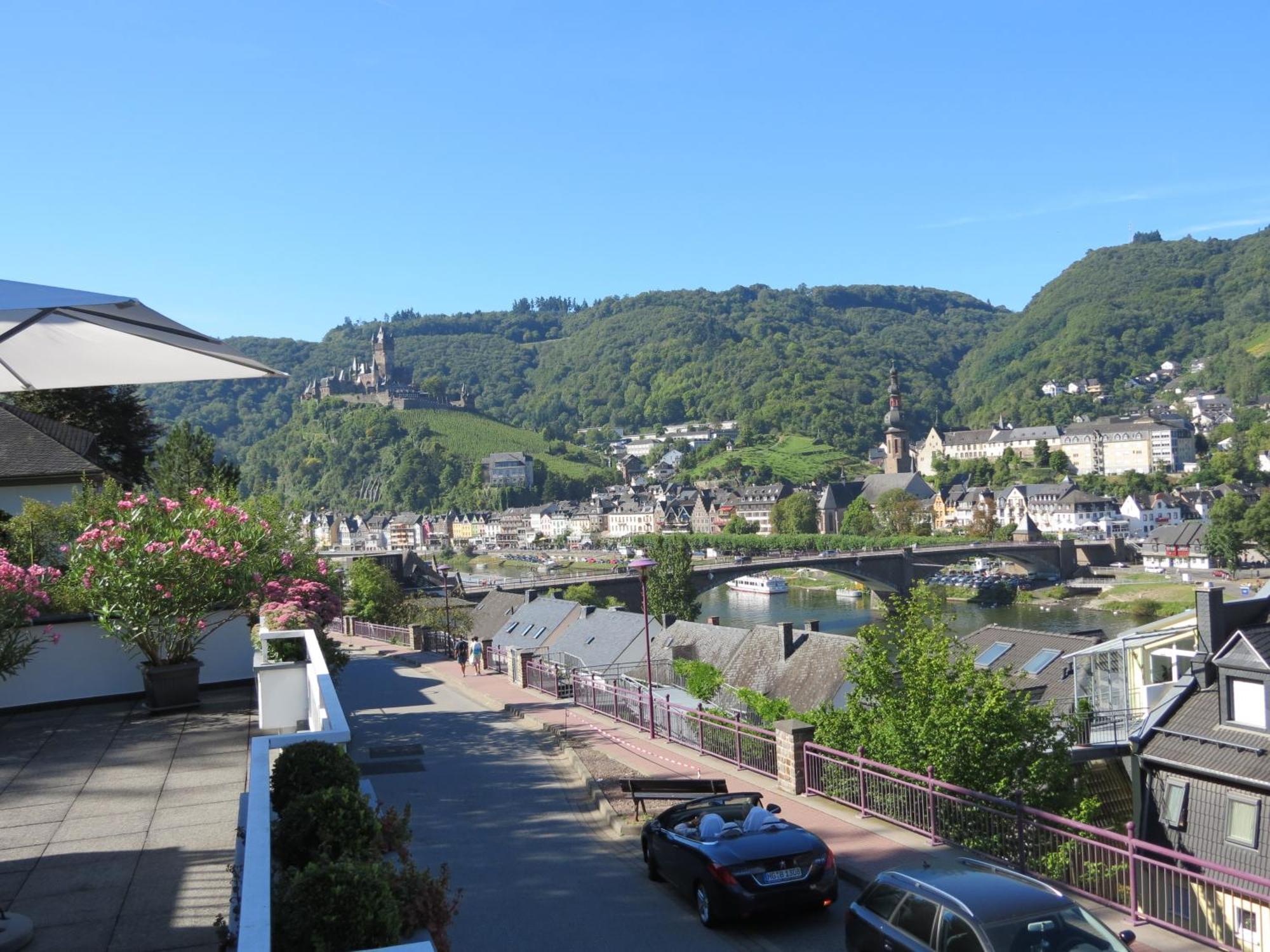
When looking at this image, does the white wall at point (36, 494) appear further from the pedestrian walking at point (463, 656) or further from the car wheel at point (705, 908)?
A: the car wheel at point (705, 908)

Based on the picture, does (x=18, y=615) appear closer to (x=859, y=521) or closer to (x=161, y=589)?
(x=161, y=589)

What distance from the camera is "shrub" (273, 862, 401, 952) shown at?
4.18m

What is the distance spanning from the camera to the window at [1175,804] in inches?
707

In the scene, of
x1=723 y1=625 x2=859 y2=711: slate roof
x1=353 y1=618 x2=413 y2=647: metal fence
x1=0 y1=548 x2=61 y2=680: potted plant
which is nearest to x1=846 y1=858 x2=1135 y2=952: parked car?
x1=0 y1=548 x2=61 y2=680: potted plant

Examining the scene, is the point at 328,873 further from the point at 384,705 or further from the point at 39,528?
the point at 384,705

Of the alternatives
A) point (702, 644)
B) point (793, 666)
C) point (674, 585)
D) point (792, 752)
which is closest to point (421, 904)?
point (792, 752)

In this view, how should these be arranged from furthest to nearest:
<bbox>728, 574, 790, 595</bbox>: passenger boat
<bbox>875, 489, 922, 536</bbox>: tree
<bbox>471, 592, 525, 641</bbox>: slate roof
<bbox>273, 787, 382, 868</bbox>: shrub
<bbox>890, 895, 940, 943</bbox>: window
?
1. <bbox>875, 489, 922, 536</bbox>: tree
2. <bbox>728, 574, 790, 595</bbox>: passenger boat
3. <bbox>471, 592, 525, 641</bbox>: slate roof
4. <bbox>890, 895, 940, 943</bbox>: window
5. <bbox>273, 787, 382, 868</bbox>: shrub

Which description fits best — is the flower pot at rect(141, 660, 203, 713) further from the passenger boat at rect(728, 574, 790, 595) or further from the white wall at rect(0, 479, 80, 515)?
the passenger boat at rect(728, 574, 790, 595)

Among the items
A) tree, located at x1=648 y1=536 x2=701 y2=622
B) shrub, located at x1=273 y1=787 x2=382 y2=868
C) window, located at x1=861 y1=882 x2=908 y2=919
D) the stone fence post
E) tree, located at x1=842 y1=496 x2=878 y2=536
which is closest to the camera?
shrub, located at x1=273 y1=787 x2=382 y2=868

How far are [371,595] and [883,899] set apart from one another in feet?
118

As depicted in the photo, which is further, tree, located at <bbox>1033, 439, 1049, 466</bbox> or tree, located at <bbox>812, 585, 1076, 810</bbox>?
tree, located at <bbox>1033, 439, 1049, 466</bbox>

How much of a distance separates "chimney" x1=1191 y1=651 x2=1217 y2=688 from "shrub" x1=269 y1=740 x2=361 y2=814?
18137mm

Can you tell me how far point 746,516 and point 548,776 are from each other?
138 metres

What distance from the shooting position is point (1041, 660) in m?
30.3
